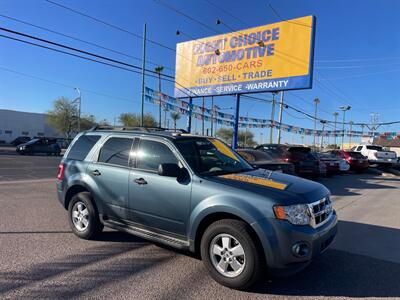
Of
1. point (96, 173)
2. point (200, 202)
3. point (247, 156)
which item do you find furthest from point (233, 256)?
point (247, 156)

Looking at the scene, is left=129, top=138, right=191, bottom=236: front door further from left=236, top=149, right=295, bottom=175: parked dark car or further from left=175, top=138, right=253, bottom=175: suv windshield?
left=236, top=149, right=295, bottom=175: parked dark car

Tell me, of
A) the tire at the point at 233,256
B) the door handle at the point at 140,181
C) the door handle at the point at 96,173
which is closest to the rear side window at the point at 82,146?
the door handle at the point at 96,173

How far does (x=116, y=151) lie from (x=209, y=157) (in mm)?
1496

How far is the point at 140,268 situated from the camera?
439 cm

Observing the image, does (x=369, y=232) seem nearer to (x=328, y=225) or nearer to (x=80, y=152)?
(x=328, y=225)

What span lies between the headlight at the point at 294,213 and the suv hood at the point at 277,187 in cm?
6

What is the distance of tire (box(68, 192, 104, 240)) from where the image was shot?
5379mm

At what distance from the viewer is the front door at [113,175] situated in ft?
16.4

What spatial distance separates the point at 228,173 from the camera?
464cm

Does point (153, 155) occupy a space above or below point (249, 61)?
below

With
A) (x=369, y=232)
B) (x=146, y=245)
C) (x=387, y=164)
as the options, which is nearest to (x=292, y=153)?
(x=369, y=232)

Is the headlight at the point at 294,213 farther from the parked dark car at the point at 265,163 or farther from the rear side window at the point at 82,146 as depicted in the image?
the parked dark car at the point at 265,163

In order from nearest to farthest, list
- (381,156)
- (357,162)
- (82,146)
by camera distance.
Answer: (82,146) → (357,162) → (381,156)

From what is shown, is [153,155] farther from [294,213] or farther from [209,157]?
[294,213]
